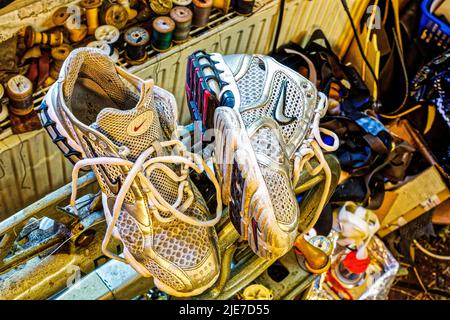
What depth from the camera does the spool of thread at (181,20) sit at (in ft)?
4.37

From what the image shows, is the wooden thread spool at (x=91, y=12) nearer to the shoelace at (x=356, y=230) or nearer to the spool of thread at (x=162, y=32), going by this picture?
the spool of thread at (x=162, y=32)

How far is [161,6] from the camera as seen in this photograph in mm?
1314

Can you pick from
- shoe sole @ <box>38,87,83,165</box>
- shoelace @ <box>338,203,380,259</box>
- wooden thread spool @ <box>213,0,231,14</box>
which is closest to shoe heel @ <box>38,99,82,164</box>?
shoe sole @ <box>38,87,83,165</box>

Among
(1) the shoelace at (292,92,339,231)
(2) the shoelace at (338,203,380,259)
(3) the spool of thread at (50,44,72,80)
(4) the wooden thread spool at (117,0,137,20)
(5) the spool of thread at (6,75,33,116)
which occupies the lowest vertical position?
(2) the shoelace at (338,203,380,259)

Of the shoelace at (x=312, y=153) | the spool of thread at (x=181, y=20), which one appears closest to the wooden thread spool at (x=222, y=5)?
the spool of thread at (x=181, y=20)

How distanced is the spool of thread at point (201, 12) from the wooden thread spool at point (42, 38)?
332mm

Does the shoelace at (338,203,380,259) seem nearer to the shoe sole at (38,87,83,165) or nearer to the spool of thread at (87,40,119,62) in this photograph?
the spool of thread at (87,40,119,62)

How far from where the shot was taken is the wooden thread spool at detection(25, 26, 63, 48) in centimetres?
115

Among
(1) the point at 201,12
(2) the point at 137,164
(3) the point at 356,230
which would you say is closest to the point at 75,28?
(1) the point at 201,12

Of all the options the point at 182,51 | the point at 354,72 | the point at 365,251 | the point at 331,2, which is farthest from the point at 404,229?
the point at 182,51

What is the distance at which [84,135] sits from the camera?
797 mm

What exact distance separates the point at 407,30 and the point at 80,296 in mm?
1342
